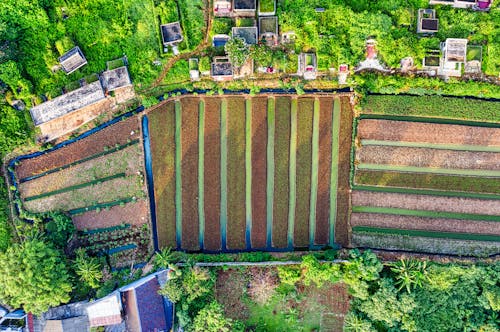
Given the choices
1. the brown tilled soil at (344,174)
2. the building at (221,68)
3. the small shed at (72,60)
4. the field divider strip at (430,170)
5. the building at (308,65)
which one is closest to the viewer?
the small shed at (72,60)

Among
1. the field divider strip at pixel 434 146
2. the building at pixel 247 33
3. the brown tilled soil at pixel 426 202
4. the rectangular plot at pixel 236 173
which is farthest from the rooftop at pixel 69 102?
the brown tilled soil at pixel 426 202

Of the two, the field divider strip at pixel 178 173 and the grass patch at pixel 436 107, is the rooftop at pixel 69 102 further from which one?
the grass patch at pixel 436 107

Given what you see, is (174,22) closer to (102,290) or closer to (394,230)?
(102,290)

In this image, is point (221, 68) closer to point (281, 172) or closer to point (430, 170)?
point (281, 172)

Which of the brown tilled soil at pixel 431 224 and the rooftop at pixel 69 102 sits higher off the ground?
the rooftop at pixel 69 102

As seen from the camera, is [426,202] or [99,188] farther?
[99,188]

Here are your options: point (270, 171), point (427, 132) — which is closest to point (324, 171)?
point (270, 171)
